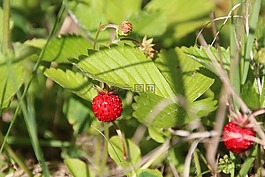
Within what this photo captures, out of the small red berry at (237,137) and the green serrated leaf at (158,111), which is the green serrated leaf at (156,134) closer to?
the green serrated leaf at (158,111)

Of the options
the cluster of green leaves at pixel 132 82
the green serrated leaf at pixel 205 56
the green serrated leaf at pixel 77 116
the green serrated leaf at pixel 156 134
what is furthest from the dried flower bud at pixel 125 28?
the green serrated leaf at pixel 77 116

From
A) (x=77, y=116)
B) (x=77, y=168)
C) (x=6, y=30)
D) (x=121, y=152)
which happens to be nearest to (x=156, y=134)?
(x=121, y=152)

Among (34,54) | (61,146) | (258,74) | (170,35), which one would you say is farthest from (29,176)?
(170,35)

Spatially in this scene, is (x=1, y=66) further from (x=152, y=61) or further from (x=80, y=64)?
(x=152, y=61)

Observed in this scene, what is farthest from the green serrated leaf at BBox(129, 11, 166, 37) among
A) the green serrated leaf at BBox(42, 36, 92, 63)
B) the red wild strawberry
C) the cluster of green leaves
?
the red wild strawberry

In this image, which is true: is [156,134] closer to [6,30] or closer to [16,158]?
[16,158]

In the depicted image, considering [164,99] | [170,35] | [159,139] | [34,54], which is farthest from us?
[170,35]
